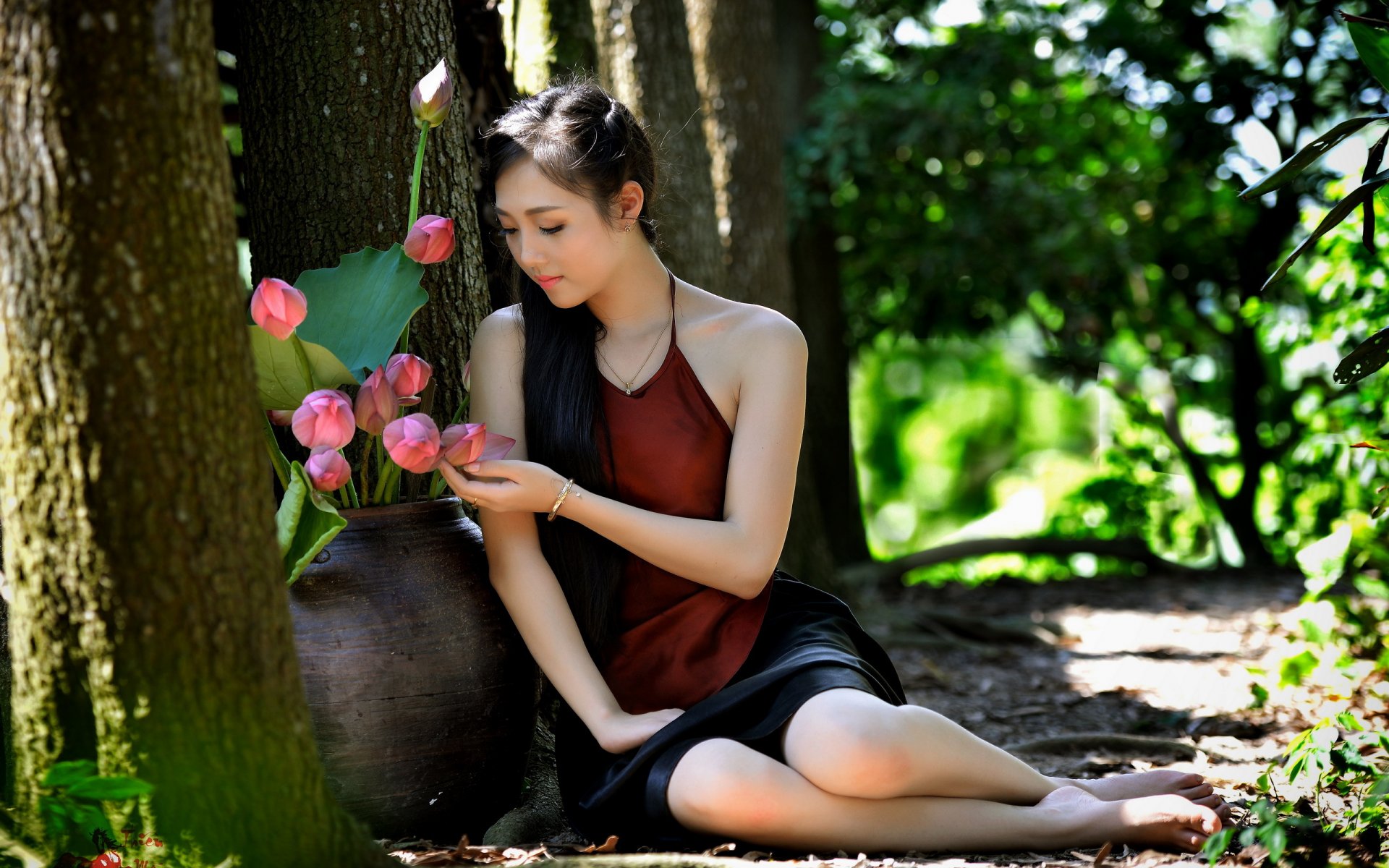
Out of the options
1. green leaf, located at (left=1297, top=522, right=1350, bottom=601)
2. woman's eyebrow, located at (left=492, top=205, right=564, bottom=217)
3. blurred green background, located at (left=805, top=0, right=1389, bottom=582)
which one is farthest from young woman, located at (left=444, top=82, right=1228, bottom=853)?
blurred green background, located at (left=805, top=0, right=1389, bottom=582)

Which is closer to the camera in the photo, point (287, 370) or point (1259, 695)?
point (287, 370)

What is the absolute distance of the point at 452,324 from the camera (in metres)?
2.48

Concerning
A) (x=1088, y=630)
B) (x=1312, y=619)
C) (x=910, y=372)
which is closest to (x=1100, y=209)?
(x=1088, y=630)

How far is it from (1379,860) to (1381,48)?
1556mm

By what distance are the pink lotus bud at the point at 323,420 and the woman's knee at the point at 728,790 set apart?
801 mm

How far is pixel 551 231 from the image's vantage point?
2180 mm

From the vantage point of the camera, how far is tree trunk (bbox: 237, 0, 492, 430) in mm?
2346

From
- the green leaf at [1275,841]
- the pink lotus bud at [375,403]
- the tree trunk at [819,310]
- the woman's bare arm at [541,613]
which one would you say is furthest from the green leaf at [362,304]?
the tree trunk at [819,310]

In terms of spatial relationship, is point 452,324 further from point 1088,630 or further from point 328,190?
point 1088,630

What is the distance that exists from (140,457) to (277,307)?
0.44 metres

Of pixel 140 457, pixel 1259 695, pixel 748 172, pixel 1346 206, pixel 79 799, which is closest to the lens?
pixel 140 457

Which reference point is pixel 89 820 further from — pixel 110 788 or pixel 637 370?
pixel 637 370

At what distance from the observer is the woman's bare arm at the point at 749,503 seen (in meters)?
2.17

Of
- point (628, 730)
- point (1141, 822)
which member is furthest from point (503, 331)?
point (1141, 822)
